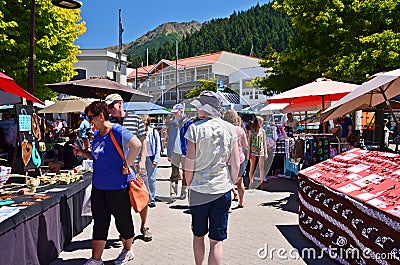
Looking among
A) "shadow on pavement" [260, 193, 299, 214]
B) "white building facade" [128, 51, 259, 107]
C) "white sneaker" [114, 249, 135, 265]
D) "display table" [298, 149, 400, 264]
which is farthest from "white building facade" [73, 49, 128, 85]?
"white building facade" [128, 51, 259, 107]

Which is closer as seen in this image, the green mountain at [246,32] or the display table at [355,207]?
the display table at [355,207]

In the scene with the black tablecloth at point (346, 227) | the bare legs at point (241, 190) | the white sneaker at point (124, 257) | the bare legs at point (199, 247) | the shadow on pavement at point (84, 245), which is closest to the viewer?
the black tablecloth at point (346, 227)

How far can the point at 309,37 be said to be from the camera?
49.9ft

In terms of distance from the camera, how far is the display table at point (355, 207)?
3.11 metres

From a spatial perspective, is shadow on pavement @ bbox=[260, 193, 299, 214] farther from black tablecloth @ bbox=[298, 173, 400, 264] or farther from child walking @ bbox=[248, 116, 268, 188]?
black tablecloth @ bbox=[298, 173, 400, 264]

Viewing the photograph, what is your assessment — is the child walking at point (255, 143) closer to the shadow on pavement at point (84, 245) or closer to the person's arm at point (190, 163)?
the shadow on pavement at point (84, 245)

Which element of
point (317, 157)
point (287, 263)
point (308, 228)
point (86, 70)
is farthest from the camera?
point (86, 70)

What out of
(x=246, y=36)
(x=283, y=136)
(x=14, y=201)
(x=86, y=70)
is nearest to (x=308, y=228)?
(x=14, y=201)

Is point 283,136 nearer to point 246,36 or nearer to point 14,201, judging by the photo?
point 14,201

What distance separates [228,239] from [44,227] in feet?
7.42

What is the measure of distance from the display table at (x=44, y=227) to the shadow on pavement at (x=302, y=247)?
2604mm

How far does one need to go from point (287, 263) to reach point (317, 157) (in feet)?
13.4

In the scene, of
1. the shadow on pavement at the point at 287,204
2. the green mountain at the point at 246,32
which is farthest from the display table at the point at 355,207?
the green mountain at the point at 246,32

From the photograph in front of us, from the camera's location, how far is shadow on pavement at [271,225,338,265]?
4.20 m
